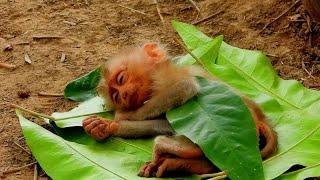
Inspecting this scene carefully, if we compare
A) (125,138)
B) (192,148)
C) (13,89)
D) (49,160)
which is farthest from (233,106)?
(13,89)

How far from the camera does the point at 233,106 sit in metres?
3.46

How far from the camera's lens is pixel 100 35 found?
509cm

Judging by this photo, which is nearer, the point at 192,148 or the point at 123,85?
the point at 192,148

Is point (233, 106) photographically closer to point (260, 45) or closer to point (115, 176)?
point (115, 176)

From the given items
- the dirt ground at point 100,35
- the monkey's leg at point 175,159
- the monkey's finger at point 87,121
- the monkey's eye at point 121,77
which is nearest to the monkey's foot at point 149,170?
the monkey's leg at point 175,159

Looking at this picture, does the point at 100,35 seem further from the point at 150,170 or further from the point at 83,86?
the point at 150,170

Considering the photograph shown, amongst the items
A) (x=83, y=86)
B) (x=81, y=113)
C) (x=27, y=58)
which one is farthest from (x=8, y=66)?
(x=81, y=113)

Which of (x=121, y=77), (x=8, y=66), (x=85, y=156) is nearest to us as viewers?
(x=85, y=156)

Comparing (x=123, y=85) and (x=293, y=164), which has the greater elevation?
(x=123, y=85)

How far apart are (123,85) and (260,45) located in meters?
1.50

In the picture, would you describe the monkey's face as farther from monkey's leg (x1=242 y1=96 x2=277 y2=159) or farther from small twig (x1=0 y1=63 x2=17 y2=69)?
small twig (x1=0 y1=63 x2=17 y2=69)

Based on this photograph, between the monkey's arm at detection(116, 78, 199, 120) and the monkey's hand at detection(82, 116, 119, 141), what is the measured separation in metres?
0.18

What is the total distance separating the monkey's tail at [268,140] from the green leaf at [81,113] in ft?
2.70

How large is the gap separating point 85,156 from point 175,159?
45 centimetres
